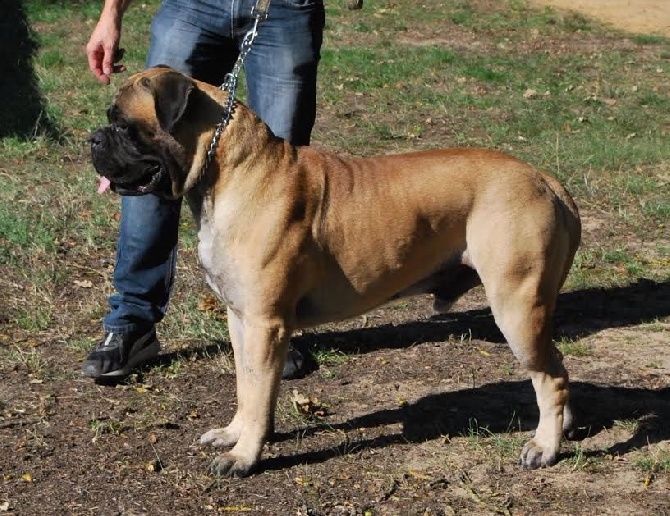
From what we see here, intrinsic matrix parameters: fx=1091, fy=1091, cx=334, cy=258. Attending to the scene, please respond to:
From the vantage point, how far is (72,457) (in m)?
4.54

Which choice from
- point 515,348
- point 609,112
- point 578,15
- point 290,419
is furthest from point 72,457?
point 578,15

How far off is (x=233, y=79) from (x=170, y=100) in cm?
46

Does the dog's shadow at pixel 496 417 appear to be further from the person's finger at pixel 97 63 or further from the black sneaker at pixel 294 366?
the person's finger at pixel 97 63

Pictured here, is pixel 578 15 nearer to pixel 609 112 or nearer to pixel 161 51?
pixel 609 112

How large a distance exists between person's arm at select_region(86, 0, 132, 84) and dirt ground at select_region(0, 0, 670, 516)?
59.5 inches

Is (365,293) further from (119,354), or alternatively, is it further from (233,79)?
(119,354)

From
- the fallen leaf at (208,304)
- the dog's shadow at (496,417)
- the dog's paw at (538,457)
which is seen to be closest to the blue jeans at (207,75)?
the fallen leaf at (208,304)

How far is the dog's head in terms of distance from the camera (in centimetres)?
413

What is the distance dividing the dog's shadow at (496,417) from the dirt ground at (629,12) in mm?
12262

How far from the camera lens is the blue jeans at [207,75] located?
504cm

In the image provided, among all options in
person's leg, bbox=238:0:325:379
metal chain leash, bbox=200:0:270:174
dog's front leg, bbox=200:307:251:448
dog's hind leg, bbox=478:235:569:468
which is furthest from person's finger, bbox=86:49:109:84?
dog's hind leg, bbox=478:235:569:468

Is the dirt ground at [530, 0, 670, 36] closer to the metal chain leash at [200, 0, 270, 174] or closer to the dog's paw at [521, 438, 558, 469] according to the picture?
the metal chain leash at [200, 0, 270, 174]

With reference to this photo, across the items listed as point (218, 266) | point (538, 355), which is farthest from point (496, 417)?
point (218, 266)

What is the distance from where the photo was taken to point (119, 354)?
526 cm
